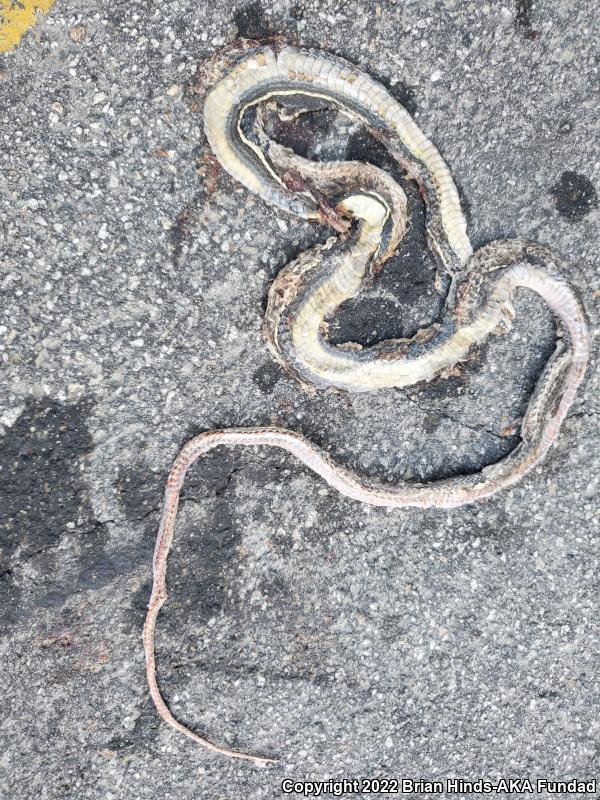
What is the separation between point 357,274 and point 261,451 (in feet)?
3.11

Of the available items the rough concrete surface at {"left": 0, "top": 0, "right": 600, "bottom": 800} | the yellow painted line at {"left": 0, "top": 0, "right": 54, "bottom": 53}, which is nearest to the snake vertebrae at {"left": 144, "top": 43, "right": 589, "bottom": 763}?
the rough concrete surface at {"left": 0, "top": 0, "right": 600, "bottom": 800}

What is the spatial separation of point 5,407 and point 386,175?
1911mm

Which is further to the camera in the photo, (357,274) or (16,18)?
(357,274)

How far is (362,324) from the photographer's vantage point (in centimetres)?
258

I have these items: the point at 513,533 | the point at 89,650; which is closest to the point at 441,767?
the point at 513,533

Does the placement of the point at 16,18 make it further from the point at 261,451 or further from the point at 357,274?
the point at 261,451

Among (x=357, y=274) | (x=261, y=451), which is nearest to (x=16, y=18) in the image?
(x=357, y=274)

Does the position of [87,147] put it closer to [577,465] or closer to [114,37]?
[114,37]

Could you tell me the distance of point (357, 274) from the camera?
2395 millimetres

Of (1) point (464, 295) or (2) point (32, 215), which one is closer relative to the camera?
(2) point (32, 215)

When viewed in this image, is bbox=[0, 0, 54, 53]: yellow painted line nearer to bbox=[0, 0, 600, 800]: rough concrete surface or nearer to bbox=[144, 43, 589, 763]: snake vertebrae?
bbox=[0, 0, 600, 800]: rough concrete surface

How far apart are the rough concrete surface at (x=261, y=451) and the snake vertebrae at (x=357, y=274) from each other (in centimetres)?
9

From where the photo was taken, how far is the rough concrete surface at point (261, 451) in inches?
89.8

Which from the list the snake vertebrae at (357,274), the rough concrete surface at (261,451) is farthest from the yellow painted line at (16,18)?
the snake vertebrae at (357,274)
